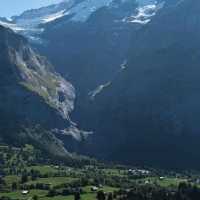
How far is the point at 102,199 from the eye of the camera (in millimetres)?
197625

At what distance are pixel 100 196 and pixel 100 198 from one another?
20.6 inches

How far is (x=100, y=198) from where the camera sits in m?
192

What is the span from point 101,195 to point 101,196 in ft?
1.76

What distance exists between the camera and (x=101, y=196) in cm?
19112

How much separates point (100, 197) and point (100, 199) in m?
1.55

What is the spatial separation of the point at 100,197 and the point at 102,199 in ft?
17.0

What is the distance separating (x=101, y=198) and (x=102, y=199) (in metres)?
2.84

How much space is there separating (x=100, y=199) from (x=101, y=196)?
312 centimetres

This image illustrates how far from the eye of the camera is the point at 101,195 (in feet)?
629

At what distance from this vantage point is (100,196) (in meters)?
192

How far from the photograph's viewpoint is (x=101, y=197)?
193 meters

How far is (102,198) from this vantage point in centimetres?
19225

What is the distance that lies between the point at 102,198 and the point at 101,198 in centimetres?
266
